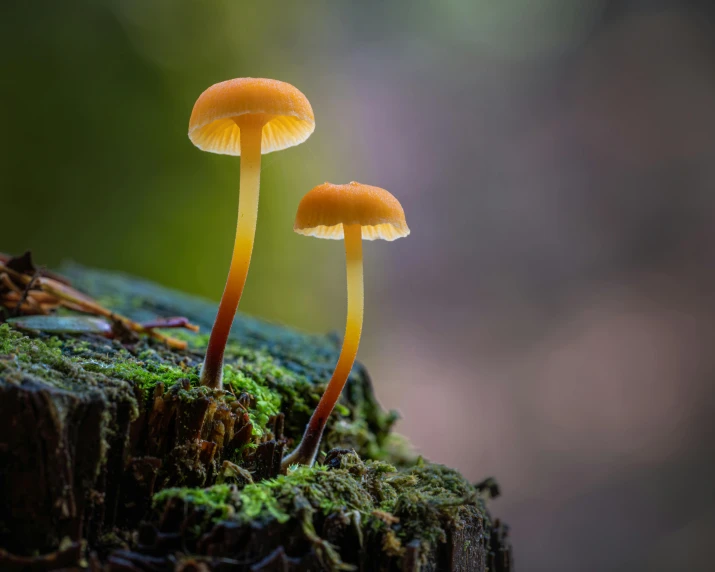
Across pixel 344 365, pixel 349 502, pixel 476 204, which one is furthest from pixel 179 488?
pixel 476 204

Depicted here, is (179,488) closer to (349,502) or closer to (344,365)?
(349,502)

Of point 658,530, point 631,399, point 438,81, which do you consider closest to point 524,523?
point 658,530

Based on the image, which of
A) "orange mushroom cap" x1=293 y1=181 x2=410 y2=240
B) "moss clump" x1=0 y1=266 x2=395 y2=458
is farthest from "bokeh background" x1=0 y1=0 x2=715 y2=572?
"orange mushroom cap" x1=293 y1=181 x2=410 y2=240

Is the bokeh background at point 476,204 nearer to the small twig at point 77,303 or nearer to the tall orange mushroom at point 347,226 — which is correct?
the small twig at point 77,303

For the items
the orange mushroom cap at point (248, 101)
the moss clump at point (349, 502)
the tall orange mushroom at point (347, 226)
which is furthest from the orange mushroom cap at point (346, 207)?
the moss clump at point (349, 502)

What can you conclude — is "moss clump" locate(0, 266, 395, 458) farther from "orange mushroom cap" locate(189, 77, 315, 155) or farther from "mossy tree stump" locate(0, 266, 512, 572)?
"orange mushroom cap" locate(189, 77, 315, 155)
